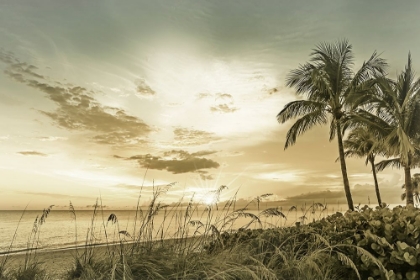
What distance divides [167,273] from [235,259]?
107cm

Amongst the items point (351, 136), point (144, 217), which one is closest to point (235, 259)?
point (144, 217)

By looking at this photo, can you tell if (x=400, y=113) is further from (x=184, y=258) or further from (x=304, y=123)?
(x=184, y=258)

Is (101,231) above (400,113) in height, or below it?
below

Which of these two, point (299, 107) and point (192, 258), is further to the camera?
point (299, 107)

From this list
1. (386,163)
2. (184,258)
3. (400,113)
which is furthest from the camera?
(386,163)

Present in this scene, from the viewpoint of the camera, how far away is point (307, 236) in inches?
230

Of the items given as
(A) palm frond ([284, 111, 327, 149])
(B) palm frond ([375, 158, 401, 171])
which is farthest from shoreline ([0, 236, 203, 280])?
(B) palm frond ([375, 158, 401, 171])

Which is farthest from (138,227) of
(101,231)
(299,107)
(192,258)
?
(299,107)

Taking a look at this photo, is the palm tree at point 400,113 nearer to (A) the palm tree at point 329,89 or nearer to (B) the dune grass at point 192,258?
(A) the palm tree at point 329,89

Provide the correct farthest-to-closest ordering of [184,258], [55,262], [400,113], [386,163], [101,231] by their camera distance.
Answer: [386,163] < [400,113] < [101,231] < [55,262] < [184,258]

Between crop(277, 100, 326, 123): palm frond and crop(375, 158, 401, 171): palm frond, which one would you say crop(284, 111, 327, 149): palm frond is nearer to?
crop(277, 100, 326, 123): palm frond

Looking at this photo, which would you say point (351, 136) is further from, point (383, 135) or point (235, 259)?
point (235, 259)

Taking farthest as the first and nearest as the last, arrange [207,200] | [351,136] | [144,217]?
[351,136]
[207,200]
[144,217]

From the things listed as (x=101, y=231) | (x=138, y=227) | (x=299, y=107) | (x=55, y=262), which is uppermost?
(x=299, y=107)
